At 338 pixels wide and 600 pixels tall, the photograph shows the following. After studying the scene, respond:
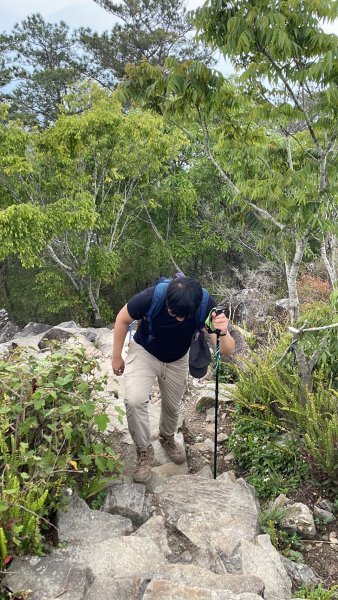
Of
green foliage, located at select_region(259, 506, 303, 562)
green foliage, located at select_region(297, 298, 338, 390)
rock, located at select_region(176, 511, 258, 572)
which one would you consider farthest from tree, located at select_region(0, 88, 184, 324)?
green foliage, located at select_region(259, 506, 303, 562)

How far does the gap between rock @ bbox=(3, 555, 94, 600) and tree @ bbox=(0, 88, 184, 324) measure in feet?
23.2

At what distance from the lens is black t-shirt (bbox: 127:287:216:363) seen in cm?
317

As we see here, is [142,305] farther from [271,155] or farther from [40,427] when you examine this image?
[271,155]

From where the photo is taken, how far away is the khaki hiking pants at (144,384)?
331 centimetres

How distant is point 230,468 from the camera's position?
4086 mm

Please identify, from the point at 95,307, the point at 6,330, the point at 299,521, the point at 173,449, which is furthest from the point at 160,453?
the point at 6,330

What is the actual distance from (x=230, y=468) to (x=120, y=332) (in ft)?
5.88

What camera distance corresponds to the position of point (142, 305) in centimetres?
317

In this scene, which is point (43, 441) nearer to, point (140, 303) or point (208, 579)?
point (140, 303)

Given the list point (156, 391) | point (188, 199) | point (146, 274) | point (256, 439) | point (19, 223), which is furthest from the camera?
point (146, 274)

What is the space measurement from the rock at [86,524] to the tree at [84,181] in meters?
6.65

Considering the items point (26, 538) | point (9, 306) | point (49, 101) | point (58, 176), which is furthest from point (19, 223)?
point (49, 101)

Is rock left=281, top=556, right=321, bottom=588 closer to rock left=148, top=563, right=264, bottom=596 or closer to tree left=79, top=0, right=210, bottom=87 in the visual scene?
rock left=148, top=563, right=264, bottom=596

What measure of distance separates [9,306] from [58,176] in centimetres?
1169
